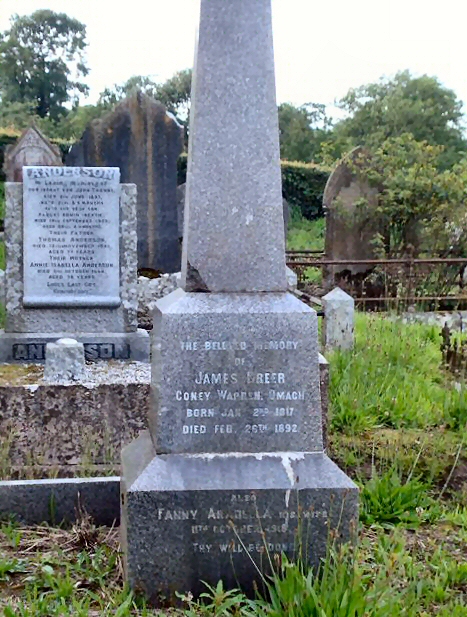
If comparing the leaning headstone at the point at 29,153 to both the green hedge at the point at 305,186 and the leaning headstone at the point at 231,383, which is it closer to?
the green hedge at the point at 305,186

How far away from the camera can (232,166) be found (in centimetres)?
332

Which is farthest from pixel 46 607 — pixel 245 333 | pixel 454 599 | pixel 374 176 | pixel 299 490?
pixel 374 176

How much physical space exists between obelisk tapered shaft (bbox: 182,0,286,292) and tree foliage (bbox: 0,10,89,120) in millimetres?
46862

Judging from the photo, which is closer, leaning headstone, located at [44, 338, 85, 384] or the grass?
the grass

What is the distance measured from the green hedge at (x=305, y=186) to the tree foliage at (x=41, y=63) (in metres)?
25.0

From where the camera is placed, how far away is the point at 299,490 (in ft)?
10.2

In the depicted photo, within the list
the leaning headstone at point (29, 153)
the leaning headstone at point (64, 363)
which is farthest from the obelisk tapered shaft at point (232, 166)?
the leaning headstone at point (29, 153)

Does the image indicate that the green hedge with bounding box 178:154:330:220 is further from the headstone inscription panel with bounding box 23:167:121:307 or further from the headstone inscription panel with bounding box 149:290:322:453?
the headstone inscription panel with bounding box 149:290:322:453

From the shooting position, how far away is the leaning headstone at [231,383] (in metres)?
3.07

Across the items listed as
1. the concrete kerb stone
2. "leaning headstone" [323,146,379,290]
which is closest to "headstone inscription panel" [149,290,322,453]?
the concrete kerb stone

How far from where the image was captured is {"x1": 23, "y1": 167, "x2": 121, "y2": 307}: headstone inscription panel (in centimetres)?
637

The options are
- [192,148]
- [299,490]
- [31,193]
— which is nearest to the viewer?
[299,490]

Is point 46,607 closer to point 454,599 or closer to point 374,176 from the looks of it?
point 454,599

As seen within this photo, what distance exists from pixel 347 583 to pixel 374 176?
12616 mm
